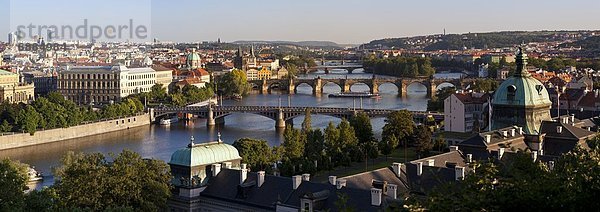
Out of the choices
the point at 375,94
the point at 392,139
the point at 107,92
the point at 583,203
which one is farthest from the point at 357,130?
the point at 375,94

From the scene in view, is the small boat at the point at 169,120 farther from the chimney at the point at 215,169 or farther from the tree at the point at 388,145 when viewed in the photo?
the chimney at the point at 215,169

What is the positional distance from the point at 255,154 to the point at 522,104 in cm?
924

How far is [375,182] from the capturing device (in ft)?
58.9

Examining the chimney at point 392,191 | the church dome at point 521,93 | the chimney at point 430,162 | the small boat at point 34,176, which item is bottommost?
the small boat at point 34,176

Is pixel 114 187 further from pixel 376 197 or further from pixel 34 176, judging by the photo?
pixel 34 176

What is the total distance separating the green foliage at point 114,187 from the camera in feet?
58.0

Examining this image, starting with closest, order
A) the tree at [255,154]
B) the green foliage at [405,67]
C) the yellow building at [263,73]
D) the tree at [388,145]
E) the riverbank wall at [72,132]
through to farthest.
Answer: the tree at [255,154] → the tree at [388,145] → the riverbank wall at [72,132] → the yellow building at [263,73] → the green foliage at [405,67]

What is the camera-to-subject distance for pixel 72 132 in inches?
1848

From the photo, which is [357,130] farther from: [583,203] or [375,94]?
[375,94]

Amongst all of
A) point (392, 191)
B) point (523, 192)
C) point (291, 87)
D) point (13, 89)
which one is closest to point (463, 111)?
point (392, 191)

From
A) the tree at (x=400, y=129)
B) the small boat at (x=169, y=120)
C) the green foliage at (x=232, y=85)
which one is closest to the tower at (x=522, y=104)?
the tree at (x=400, y=129)

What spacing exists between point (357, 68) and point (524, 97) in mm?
120675

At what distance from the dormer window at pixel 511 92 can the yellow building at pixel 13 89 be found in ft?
153

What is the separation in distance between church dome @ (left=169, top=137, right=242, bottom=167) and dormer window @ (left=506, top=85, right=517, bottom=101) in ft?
34.9
